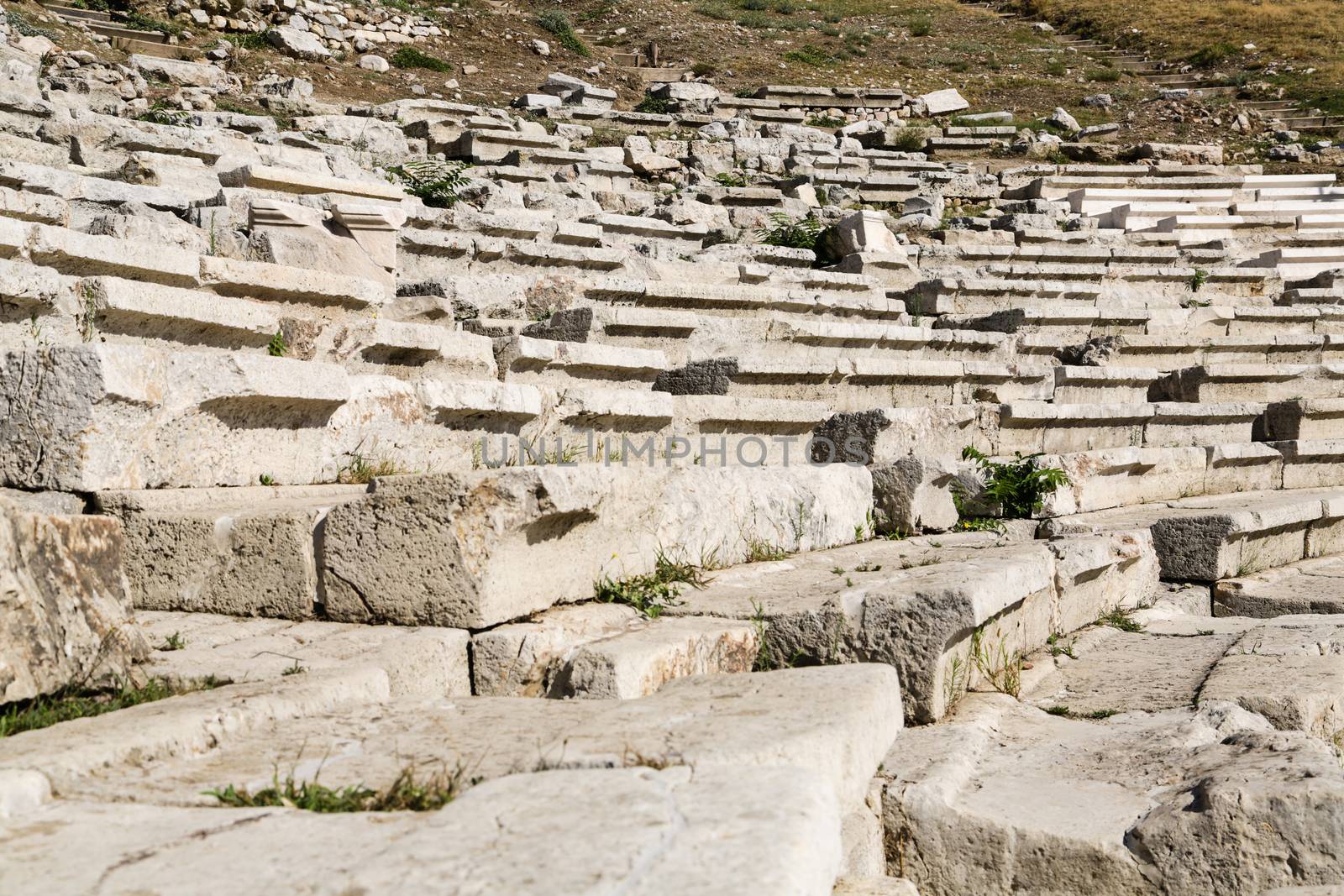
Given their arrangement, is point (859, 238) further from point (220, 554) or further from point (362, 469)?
point (220, 554)

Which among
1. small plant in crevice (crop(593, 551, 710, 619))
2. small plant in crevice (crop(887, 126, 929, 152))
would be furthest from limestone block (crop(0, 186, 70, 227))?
small plant in crevice (crop(887, 126, 929, 152))

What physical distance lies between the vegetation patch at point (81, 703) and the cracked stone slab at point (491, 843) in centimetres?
52

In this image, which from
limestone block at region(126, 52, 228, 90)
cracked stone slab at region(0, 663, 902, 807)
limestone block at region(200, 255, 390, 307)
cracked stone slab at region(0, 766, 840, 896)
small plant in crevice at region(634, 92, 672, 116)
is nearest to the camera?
cracked stone slab at region(0, 766, 840, 896)

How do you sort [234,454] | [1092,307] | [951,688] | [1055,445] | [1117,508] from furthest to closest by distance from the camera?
1. [1092,307]
2. [1055,445]
3. [1117,508]
4. [234,454]
5. [951,688]

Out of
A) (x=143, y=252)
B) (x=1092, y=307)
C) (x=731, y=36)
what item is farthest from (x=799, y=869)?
(x=731, y=36)

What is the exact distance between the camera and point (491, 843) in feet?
5.66

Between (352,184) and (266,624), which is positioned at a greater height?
(352,184)

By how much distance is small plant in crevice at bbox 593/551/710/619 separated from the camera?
147 inches

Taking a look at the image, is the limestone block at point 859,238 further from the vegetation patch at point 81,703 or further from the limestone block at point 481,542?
the vegetation patch at point 81,703

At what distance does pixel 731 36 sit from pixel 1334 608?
2631 cm

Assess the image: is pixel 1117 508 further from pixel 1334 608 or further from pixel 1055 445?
pixel 1334 608

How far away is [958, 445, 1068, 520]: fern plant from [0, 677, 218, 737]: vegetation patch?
409 cm

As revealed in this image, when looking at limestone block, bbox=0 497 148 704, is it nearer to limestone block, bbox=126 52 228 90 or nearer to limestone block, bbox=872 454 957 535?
limestone block, bbox=872 454 957 535

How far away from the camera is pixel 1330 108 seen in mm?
23234
